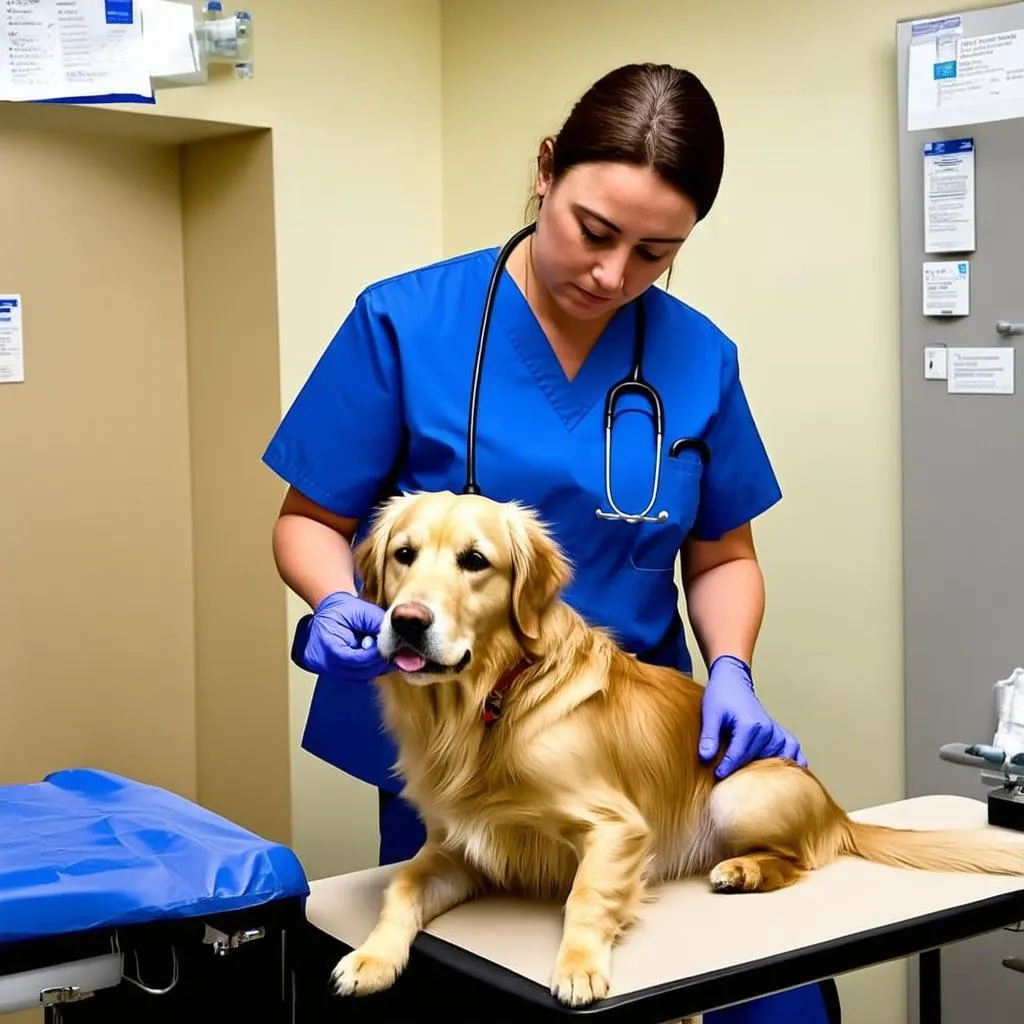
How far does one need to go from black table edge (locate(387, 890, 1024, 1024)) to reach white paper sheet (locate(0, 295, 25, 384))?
1779 mm

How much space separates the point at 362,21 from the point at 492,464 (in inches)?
63.1

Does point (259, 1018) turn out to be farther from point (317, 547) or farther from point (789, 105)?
point (789, 105)

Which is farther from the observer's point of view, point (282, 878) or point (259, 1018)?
point (259, 1018)

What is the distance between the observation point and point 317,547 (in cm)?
180

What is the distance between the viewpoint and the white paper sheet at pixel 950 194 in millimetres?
2373

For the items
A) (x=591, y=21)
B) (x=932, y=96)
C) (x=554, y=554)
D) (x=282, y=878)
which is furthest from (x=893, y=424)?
(x=282, y=878)

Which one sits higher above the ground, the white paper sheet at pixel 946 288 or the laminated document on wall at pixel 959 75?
the laminated document on wall at pixel 959 75

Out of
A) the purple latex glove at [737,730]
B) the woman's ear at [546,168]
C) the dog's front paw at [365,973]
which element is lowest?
the dog's front paw at [365,973]

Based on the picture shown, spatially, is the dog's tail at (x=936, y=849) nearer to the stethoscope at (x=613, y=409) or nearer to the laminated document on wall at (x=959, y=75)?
the stethoscope at (x=613, y=409)

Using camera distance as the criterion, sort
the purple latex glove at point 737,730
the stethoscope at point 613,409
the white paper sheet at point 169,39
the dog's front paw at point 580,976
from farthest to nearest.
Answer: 1. the white paper sheet at point 169,39
2. the stethoscope at point 613,409
3. the purple latex glove at point 737,730
4. the dog's front paw at point 580,976

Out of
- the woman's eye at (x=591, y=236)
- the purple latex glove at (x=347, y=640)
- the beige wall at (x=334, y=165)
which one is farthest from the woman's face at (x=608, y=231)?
the beige wall at (x=334, y=165)

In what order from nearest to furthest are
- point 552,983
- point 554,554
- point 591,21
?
1. point 552,983
2. point 554,554
3. point 591,21

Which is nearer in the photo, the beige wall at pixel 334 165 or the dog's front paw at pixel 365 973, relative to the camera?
the dog's front paw at pixel 365 973

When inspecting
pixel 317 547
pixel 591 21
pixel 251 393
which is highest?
pixel 591 21
